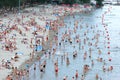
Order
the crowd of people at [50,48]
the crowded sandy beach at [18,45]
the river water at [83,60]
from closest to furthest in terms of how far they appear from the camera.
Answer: the crowded sandy beach at [18,45], the crowd of people at [50,48], the river water at [83,60]

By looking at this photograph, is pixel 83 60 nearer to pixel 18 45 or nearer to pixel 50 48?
pixel 50 48

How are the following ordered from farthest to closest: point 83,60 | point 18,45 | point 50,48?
1. point 50,48
2. point 18,45
3. point 83,60

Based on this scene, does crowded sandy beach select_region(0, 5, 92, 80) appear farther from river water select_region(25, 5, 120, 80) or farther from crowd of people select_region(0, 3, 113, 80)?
river water select_region(25, 5, 120, 80)

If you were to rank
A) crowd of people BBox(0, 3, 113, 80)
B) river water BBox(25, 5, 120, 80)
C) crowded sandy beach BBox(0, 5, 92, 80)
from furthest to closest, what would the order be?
river water BBox(25, 5, 120, 80) → crowd of people BBox(0, 3, 113, 80) → crowded sandy beach BBox(0, 5, 92, 80)

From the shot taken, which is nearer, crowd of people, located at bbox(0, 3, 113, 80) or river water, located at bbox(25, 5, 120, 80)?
crowd of people, located at bbox(0, 3, 113, 80)

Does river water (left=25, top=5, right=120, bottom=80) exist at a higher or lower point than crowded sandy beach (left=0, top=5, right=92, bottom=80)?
lower

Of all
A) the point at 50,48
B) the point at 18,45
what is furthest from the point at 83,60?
the point at 18,45

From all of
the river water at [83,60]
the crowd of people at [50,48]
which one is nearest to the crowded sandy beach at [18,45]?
the crowd of people at [50,48]

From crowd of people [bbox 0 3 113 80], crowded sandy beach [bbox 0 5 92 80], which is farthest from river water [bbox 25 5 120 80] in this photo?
crowded sandy beach [bbox 0 5 92 80]

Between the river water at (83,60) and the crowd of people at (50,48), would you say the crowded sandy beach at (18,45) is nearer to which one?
the crowd of people at (50,48)

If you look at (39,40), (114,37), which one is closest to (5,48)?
(39,40)

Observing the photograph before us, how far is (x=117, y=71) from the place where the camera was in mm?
53406

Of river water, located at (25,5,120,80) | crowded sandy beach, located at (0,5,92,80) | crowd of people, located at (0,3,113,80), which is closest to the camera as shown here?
crowded sandy beach, located at (0,5,92,80)

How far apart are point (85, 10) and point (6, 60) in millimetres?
100564
